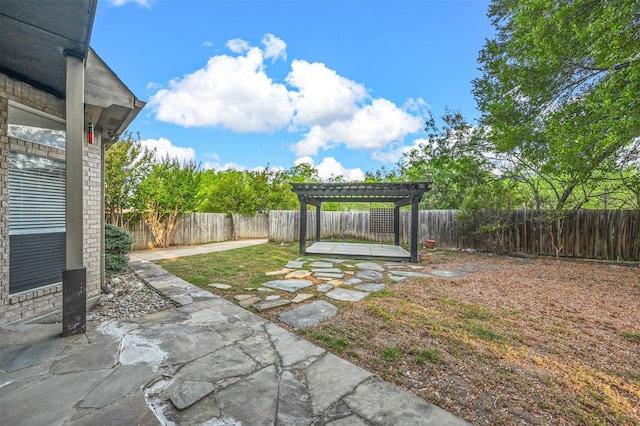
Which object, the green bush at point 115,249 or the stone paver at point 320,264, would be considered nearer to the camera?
the green bush at point 115,249

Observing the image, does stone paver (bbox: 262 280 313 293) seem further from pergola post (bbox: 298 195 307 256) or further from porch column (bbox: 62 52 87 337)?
pergola post (bbox: 298 195 307 256)

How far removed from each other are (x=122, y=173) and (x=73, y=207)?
7446 millimetres

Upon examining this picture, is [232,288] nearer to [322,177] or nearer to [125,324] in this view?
[125,324]

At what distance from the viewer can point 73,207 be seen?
2.42 m

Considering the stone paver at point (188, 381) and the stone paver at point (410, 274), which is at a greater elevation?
the stone paver at point (188, 381)

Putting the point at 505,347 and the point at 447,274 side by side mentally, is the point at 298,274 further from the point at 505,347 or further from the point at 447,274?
the point at 505,347

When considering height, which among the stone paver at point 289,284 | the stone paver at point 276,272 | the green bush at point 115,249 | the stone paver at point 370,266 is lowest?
the stone paver at point 370,266

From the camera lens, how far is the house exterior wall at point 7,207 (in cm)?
269

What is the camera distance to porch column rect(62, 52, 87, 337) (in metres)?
2.40

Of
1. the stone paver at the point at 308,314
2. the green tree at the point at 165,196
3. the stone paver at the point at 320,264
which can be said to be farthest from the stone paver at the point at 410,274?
the green tree at the point at 165,196

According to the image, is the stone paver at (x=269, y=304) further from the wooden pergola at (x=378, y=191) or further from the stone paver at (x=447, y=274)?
the wooden pergola at (x=378, y=191)

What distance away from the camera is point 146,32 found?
6.65 metres

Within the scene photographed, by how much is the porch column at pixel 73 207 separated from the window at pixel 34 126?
59cm

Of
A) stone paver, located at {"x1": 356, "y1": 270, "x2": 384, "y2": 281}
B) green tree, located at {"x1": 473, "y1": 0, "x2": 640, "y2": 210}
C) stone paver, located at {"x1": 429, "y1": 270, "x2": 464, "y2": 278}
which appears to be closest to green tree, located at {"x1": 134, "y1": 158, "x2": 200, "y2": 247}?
stone paver, located at {"x1": 356, "y1": 270, "x2": 384, "y2": 281}
